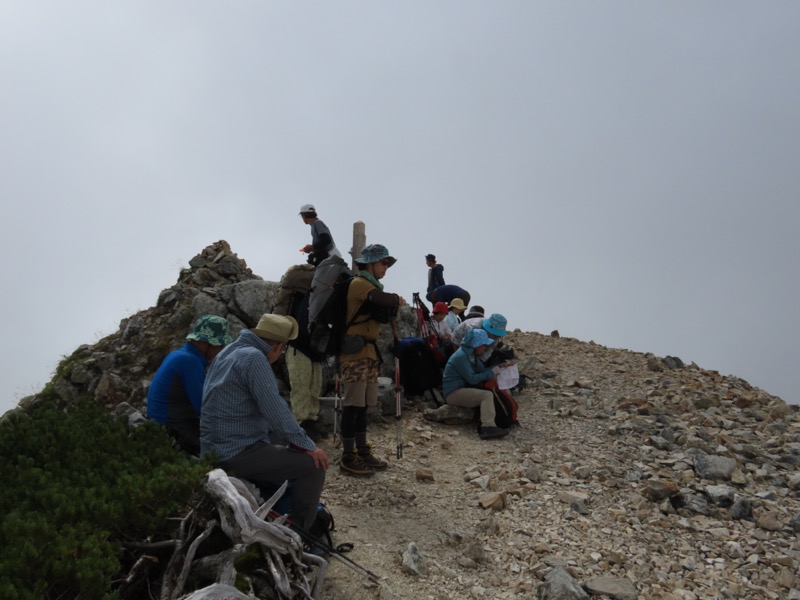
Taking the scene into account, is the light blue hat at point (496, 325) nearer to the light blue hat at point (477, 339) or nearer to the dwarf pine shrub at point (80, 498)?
the light blue hat at point (477, 339)

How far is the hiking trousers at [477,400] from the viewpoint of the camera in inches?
411

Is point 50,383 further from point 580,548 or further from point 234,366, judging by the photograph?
point 580,548

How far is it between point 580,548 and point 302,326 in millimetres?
4852

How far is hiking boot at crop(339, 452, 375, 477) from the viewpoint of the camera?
818cm

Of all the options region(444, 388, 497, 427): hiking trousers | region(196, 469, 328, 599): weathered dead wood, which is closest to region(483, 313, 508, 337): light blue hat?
region(444, 388, 497, 427): hiking trousers

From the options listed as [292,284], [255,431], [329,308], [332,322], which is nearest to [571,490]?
[332,322]

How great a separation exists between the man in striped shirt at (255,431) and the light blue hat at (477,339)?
5341 mm

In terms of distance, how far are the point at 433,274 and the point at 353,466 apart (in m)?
9.50

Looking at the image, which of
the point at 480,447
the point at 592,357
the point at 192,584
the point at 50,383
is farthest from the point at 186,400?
the point at 592,357

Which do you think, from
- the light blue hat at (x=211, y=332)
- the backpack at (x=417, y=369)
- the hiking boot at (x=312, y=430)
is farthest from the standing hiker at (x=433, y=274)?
the light blue hat at (x=211, y=332)

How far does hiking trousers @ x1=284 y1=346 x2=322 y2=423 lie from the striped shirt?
383 cm

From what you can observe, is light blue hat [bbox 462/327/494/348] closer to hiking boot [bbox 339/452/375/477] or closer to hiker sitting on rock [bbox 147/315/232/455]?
hiking boot [bbox 339/452/375/477]

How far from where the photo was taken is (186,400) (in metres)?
6.48

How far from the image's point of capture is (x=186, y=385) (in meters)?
6.32
